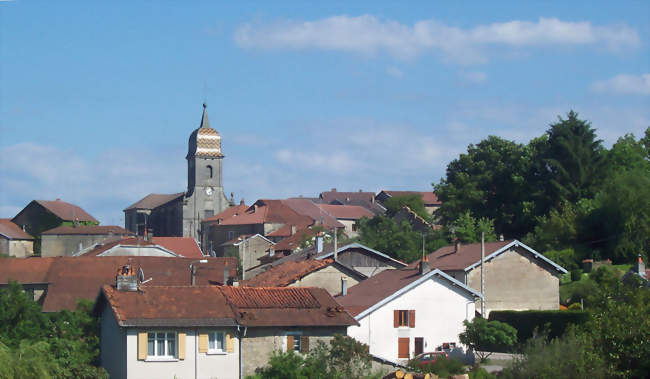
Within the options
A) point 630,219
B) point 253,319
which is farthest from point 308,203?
point 253,319

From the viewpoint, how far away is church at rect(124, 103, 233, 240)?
449 feet

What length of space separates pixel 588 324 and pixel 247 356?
1124 centimetres

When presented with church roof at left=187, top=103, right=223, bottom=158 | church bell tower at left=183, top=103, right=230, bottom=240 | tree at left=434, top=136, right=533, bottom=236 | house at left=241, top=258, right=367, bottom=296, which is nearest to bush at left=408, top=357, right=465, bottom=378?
house at left=241, top=258, right=367, bottom=296

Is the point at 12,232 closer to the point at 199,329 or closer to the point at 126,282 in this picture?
the point at 126,282

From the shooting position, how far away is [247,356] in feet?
113

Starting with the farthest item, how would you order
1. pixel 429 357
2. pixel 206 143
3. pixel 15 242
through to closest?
1. pixel 206 143
2. pixel 15 242
3. pixel 429 357

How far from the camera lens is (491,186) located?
77625 millimetres

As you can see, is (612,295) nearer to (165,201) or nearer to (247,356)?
(247,356)

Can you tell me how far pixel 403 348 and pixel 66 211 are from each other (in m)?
76.5

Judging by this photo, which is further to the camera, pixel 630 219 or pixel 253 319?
pixel 630 219

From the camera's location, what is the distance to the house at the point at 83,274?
5444 cm

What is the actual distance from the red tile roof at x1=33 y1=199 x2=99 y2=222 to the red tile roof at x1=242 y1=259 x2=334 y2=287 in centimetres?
6418

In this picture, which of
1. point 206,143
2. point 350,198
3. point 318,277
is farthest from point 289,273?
point 350,198

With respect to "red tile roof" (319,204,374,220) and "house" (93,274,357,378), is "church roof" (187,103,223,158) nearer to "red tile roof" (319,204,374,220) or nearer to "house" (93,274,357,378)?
"red tile roof" (319,204,374,220)
